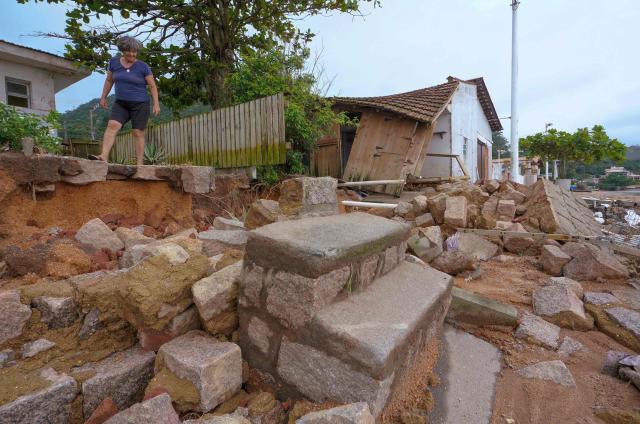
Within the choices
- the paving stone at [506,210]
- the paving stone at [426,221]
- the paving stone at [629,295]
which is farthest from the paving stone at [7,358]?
the paving stone at [506,210]

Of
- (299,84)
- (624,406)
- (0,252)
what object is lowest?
(624,406)

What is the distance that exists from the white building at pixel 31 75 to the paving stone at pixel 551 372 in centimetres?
1102

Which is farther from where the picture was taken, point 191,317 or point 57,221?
point 57,221

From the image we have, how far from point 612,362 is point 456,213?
2813 mm

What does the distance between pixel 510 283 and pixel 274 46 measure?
6985 mm

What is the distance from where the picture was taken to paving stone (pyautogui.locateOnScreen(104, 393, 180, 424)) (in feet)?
4.39

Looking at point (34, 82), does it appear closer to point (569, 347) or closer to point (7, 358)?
point (7, 358)

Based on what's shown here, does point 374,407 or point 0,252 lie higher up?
point 0,252

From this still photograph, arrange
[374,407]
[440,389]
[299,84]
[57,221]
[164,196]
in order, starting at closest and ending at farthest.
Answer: [374,407] < [440,389] < [57,221] < [164,196] < [299,84]

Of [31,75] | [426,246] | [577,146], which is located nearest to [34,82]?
[31,75]

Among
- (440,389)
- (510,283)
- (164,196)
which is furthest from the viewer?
(164,196)

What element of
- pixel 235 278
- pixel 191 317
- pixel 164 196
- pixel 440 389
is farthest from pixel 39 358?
pixel 164 196

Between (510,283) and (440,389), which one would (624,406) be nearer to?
(440,389)

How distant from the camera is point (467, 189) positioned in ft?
20.9
